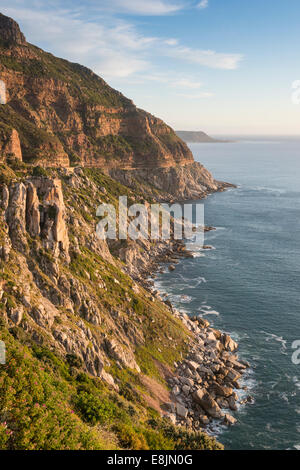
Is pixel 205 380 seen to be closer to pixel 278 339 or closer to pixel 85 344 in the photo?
pixel 278 339

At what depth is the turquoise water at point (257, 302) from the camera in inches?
1906

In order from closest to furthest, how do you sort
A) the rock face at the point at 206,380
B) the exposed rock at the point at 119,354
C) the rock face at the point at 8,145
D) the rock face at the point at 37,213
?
1. the rock face at the point at 206,380
2. the exposed rock at the point at 119,354
3. the rock face at the point at 37,213
4. the rock face at the point at 8,145

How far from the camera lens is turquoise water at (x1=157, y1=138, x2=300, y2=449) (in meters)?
48.4

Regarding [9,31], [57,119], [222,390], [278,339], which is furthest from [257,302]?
[9,31]

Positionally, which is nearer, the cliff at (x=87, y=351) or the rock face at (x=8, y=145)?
the cliff at (x=87, y=351)

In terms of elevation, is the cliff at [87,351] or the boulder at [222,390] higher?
the cliff at [87,351]

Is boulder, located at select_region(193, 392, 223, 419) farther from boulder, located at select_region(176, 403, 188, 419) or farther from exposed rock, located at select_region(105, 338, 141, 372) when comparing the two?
exposed rock, located at select_region(105, 338, 141, 372)

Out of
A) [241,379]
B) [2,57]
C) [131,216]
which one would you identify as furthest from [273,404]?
[2,57]

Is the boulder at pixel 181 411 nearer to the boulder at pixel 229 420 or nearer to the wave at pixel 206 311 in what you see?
the boulder at pixel 229 420

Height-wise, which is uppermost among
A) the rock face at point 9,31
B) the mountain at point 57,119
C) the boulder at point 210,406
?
the rock face at point 9,31

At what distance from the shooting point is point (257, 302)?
81.1 meters

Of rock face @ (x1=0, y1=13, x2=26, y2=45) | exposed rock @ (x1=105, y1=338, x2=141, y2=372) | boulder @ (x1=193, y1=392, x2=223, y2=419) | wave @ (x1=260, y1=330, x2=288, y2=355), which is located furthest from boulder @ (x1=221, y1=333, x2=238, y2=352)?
rock face @ (x1=0, y1=13, x2=26, y2=45)

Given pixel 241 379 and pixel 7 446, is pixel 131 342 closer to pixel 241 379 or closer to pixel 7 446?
→ pixel 241 379

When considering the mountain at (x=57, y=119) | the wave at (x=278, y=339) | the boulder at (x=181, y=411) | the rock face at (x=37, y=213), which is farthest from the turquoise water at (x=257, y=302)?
the mountain at (x=57, y=119)
